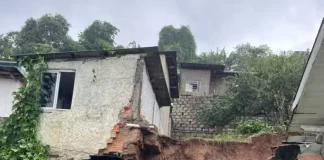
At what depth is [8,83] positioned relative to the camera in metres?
14.4

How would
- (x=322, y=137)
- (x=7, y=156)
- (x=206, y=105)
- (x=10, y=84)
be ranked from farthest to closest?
(x=206, y=105)
(x=10, y=84)
(x=7, y=156)
(x=322, y=137)

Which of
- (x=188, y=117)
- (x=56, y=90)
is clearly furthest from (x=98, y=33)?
(x=56, y=90)

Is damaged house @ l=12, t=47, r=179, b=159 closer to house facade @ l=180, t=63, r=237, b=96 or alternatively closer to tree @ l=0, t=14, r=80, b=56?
house facade @ l=180, t=63, r=237, b=96

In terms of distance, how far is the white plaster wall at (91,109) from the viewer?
12.8 m

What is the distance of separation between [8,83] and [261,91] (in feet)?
44.0

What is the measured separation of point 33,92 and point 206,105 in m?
15.4

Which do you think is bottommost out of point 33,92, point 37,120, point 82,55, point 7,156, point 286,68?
point 7,156

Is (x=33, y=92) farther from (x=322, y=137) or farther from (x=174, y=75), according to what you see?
(x=322, y=137)

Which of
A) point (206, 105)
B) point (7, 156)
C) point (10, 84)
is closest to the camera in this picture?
point (7, 156)

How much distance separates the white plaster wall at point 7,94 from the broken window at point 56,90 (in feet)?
3.92

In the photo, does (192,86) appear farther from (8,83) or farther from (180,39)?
(180,39)

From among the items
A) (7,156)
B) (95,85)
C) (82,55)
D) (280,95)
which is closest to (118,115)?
(95,85)

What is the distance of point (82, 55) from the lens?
1370 cm

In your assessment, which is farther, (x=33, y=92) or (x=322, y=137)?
(x=33, y=92)
